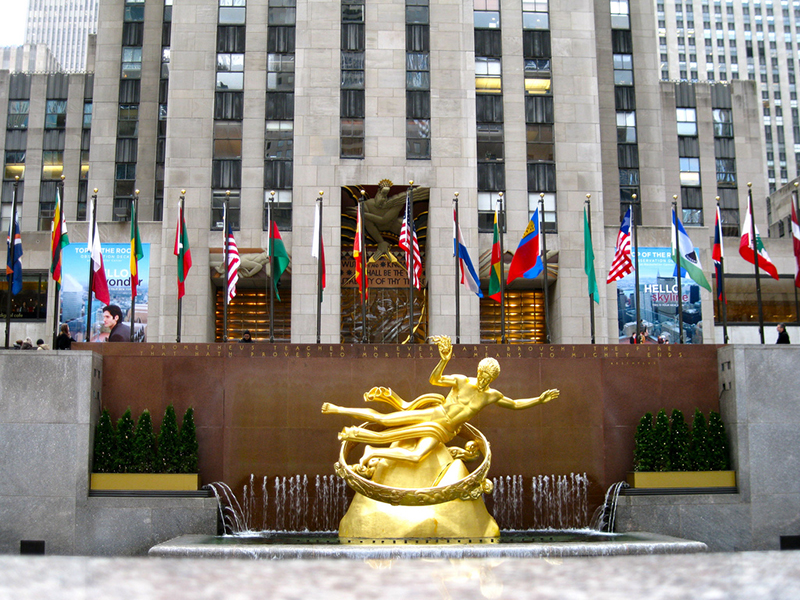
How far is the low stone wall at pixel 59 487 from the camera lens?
19734mm

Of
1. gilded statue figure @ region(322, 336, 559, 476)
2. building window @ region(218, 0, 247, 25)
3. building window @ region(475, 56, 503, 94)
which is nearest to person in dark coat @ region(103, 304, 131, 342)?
building window @ region(218, 0, 247, 25)

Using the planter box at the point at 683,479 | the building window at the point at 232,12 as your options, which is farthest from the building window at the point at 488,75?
→ the planter box at the point at 683,479

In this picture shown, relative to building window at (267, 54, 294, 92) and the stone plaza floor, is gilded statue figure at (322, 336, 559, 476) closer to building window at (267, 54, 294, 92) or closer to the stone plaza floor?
the stone plaza floor

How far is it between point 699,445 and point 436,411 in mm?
7291

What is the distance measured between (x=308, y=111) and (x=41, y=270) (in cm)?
1544

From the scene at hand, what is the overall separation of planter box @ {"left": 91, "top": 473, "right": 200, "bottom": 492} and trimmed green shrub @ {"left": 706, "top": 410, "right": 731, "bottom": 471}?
12.4 metres

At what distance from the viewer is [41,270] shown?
41156mm

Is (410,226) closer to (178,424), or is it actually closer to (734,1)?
(178,424)

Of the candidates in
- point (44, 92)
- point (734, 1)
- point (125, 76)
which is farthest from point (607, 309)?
point (734, 1)

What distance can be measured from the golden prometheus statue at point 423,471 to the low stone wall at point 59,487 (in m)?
4.48

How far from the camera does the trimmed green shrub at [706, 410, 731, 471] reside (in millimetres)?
21125

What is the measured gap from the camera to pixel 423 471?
1766cm

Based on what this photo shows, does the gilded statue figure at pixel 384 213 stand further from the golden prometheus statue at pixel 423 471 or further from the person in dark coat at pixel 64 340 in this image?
the golden prometheus statue at pixel 423 471

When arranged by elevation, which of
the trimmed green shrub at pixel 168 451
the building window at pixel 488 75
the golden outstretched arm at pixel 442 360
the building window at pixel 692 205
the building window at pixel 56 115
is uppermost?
the building window at pixel 56 115
